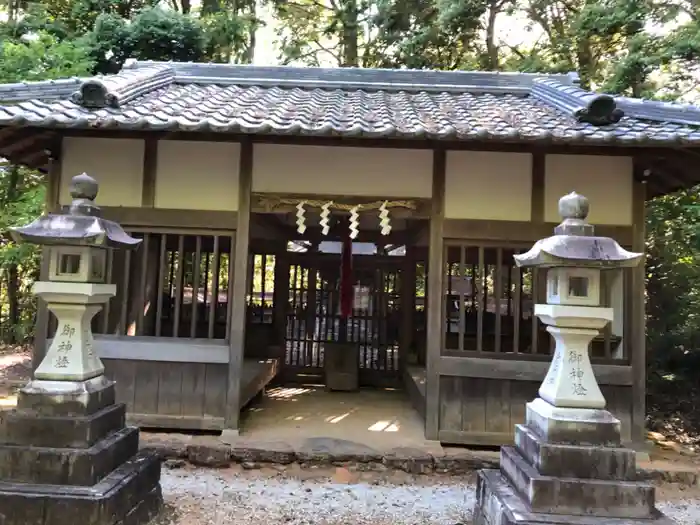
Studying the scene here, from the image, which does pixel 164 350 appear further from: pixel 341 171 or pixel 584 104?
pixel 584 104

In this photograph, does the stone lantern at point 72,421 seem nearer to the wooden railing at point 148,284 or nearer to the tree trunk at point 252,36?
the wooden railing at point 148,284

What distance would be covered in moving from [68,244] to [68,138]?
3.02 meters

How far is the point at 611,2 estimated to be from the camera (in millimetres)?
11562

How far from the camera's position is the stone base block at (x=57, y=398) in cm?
412

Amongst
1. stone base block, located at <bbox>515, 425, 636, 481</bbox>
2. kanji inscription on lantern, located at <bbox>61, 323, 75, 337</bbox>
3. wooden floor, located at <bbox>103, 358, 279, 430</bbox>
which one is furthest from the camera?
wooden floor, located at <bbox>103, 358, 279, 430</bbox>

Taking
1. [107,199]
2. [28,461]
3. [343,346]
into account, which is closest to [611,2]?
[343,346]

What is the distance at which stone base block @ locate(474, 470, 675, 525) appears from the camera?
360 centimetres

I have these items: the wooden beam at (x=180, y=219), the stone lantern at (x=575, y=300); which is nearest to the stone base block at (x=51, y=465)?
the wooden beam at (x=180, y=219)

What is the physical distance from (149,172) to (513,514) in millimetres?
5579

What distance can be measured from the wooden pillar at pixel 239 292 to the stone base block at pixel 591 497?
3840mm

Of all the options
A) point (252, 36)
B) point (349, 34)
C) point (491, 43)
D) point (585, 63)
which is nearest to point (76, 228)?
point (585, 63)

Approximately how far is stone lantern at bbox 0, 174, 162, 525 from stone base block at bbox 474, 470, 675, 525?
292 cm

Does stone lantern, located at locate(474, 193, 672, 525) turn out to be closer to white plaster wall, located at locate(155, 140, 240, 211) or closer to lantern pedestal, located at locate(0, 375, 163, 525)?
lantern pedestal, located at locate(0, 375, 163, 525)

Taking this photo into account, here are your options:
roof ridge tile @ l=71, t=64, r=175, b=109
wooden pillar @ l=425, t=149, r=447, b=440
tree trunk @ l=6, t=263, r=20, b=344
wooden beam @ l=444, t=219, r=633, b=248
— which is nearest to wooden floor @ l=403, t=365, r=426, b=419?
wooden pillar @ l=425, t=149, r=447, b=440
